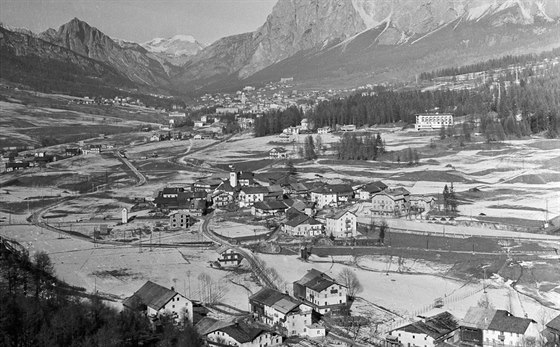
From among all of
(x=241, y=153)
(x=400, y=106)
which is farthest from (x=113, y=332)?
(x=400, y=106)

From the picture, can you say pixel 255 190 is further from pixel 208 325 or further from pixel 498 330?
pixel 498 330

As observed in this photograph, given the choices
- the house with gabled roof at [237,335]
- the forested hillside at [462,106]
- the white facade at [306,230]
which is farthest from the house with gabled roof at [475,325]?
the forested hillside at [462,106]

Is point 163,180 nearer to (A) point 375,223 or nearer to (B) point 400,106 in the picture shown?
(A) point 375,223

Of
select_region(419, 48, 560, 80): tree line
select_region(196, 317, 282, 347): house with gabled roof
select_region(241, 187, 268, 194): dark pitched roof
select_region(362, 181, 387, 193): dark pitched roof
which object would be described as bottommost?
select_region(196, 317, 282, 347): house with gabled roof

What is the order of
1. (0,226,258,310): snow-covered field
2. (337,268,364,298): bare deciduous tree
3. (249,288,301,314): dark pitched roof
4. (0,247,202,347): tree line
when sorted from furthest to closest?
(0,226,258,310): snow-covered field → (337,268,364,298): bare deciduous tree → (249,288,301,314): dark pitched roof → (0,247,202,347): tree line

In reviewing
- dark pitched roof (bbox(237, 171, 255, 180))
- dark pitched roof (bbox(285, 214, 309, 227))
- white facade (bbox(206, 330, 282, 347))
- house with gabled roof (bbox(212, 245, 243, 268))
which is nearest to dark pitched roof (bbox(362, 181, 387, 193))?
dark pitched roof (bbox(237, 171, 255, 180))

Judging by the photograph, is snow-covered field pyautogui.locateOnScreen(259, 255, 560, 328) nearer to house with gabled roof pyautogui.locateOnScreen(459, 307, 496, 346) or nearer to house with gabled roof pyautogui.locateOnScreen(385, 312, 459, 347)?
house with gabled roof pyautogui.locateOnScreen(459, 307, 496, 346)

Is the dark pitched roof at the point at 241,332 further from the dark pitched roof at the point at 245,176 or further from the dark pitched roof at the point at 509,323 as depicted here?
the dark pitched roof at the point at 245,176
